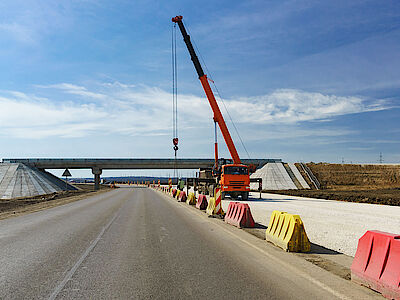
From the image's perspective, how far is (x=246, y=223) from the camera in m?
13.3

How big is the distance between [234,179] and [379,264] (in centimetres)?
2343

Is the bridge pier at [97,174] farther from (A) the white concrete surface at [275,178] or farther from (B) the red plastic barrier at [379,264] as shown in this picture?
(B) the red plastic barrier at [379,264]

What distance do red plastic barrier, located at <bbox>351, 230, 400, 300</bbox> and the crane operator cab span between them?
2273 centimetres

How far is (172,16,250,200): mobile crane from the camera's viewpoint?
2895 cm

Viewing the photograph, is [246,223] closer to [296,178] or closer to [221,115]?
[221,115]

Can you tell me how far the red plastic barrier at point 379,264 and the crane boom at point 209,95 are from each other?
83.8 ft

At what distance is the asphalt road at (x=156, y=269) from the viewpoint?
544 centimetres

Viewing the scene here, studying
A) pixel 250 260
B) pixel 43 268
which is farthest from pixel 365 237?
pixel 43 268

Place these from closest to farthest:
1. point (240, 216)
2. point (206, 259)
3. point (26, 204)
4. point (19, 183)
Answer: point (206, 259)
point (240, 216)
point (26, 204)
point (19, 183)

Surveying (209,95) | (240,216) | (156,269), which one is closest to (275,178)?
(209,95)

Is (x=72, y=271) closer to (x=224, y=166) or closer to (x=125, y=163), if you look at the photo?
(x=224, y=166)

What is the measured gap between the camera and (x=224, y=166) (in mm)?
28969

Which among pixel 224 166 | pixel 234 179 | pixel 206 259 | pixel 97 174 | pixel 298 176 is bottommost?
pixel 206 259

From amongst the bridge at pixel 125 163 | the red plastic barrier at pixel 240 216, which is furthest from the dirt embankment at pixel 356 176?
the red plastic barrier at pixel 240 216
